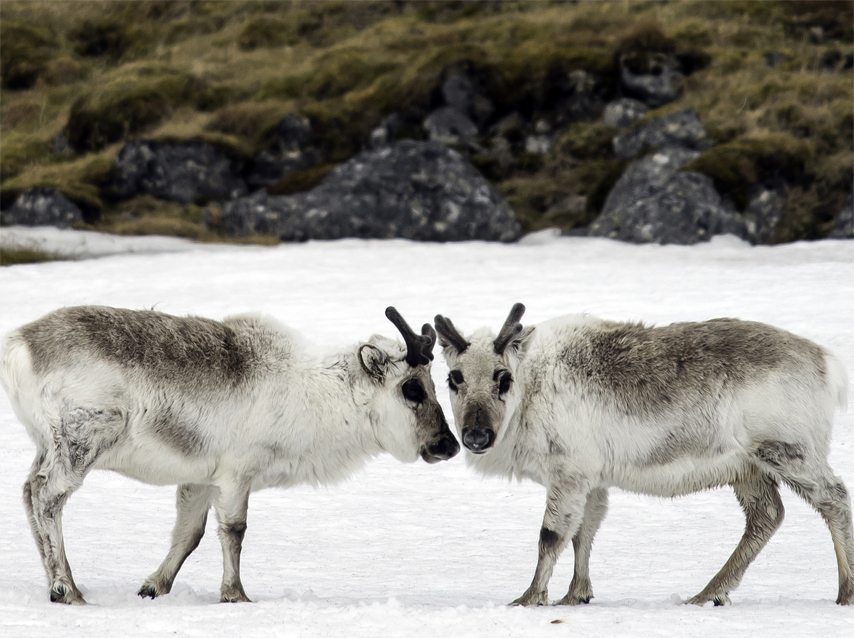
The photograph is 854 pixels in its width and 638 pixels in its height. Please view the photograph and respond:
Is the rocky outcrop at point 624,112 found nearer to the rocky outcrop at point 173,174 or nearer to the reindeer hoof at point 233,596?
the rocky outcrop at point 173,174

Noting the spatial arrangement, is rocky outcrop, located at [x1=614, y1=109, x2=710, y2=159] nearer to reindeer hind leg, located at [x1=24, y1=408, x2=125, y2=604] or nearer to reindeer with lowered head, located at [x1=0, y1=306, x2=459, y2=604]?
reindeer with lowered head, located at [x1=0, y1=306, x2=459, y2=604]

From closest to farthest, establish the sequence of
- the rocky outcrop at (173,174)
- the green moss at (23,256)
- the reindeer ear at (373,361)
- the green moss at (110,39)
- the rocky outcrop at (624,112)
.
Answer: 1. the reindeer ear at (373,361)
2. the green moss at (23,256)
3. the rocky outcrop at (173,174)
4. the rocky outcrop at (624,112)
5. the green moss at (110,39)

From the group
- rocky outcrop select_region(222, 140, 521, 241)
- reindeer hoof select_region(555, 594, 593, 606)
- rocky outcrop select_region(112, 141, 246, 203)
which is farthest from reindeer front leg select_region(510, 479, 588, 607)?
rocky outcrop select_region(112, 141, 246, 203)

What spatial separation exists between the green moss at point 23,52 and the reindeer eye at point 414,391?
31.5m

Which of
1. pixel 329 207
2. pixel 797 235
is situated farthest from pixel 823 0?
pixel 329 207

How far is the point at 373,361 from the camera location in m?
6.86

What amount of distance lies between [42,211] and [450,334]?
17392 mm

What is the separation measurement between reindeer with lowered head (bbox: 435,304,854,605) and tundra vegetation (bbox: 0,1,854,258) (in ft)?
A: 45.0

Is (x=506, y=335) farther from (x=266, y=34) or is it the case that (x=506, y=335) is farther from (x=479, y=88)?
(x=266, y=34)

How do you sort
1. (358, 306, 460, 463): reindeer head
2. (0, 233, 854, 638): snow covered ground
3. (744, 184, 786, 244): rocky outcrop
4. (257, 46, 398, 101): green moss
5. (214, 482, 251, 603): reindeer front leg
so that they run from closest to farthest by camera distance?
(0, 233, 854, 638): snow covered ground
(214, 482, 251, 603): reindeer front leg
(358, 306, 460, 463): reindeer head
(744, 184, 786, 244): rocky outcrop
(257, 46, 398, 101): green moss

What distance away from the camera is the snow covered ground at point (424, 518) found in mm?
5117

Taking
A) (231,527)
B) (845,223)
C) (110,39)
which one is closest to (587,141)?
(845,223)

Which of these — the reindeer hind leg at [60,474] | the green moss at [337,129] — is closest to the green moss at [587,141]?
the green moss at [337,129]

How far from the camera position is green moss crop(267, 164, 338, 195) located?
20.9 meters
